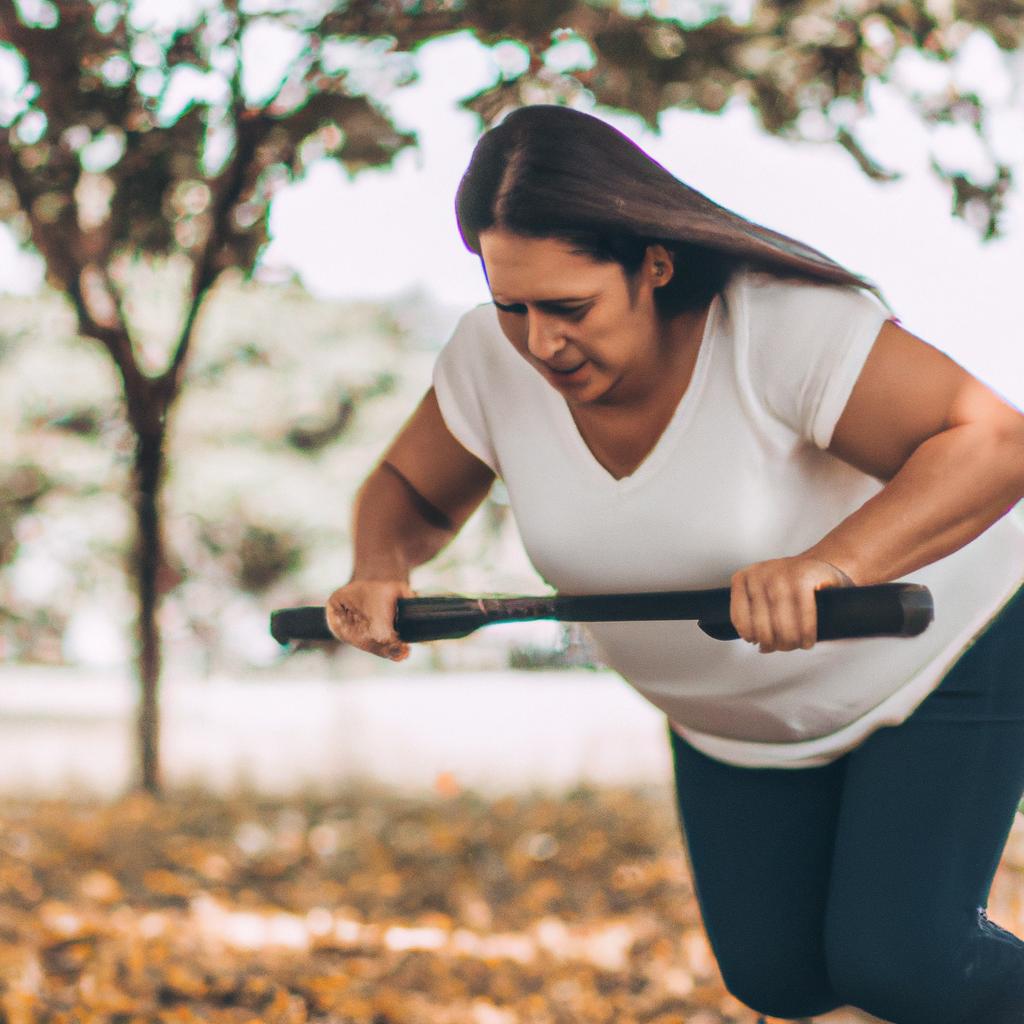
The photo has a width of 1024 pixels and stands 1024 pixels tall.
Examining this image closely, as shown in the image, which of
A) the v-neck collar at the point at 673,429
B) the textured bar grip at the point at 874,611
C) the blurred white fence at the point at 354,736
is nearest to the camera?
the textured bar grip at the point at 874,611

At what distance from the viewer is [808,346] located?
59.9 inches

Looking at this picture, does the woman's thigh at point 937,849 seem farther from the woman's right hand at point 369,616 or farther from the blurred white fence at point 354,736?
the blurred white fence at point 354,736

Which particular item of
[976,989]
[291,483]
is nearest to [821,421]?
[976,989]

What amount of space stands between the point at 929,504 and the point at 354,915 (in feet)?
9.30

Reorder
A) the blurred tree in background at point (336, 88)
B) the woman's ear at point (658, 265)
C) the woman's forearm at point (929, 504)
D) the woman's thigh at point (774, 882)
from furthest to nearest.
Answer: the blurred tree in background at point (336, 88) → the woman's thigh at point (774, 882) → the woman's ear at point (658, 265) → the woman's forearm at point (929, 504)

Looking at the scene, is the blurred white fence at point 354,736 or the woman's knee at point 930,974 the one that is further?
the blurred white fence at point 354,736

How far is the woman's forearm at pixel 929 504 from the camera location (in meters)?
1.40

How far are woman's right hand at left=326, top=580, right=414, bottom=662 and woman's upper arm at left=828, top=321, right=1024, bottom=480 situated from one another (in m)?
0.62

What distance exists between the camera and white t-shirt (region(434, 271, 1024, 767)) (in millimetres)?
1575

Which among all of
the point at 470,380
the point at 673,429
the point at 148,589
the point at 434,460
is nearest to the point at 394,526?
the point at 434,460

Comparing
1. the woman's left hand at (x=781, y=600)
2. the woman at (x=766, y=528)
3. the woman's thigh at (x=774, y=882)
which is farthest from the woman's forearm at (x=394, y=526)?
the woman's left hand at (x=781, y=600)

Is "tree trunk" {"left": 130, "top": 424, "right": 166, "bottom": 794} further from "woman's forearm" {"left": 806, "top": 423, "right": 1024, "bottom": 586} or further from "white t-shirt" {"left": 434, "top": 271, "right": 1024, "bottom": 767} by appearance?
"woman's forearm" {"left": 806, "top": 423, "right": 1024, "bottom": 586}

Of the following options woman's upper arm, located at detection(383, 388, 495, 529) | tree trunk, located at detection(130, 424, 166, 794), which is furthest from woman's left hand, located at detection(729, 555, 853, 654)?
tree trunk, located at detection(130, 424, 166, 794)

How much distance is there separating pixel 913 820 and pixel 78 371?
11.8 metres
